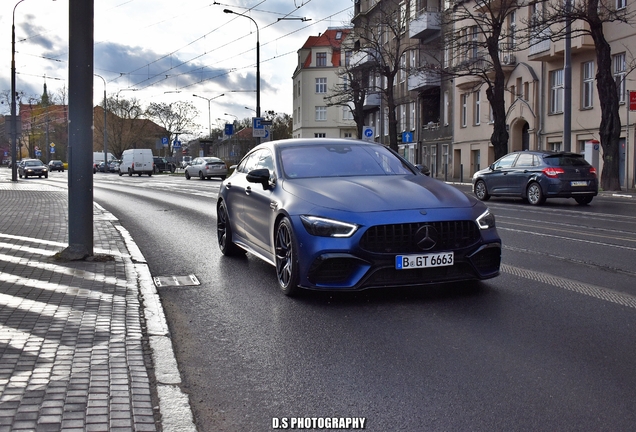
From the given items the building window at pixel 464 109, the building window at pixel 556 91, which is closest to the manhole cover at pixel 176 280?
the building window at pixel 556 91

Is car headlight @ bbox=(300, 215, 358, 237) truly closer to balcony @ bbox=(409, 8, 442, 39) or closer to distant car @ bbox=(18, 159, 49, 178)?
balcony @ bbox=(409, 8, 442, 39)

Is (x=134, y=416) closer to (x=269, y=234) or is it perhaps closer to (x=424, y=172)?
(x=269, y=234)

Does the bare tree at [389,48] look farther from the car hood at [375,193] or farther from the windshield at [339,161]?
the car hood at [375,193]

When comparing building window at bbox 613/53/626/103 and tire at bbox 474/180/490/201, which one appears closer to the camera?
tire at bbox 474/180/490/201

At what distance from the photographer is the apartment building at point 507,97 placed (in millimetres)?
31689

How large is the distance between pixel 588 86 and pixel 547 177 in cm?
1457

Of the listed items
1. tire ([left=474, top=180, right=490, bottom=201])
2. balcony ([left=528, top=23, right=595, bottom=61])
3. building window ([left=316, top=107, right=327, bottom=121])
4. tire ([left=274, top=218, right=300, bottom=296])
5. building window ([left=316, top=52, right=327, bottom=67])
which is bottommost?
tire ([left=274, top=218, right=300, bottom=296])

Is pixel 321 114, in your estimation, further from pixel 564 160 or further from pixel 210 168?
pixel 564 160

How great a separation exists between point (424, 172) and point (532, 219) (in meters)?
8.17

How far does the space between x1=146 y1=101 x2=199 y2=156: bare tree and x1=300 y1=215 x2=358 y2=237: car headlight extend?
94.2m

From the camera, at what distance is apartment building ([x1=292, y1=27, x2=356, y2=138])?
300 ft

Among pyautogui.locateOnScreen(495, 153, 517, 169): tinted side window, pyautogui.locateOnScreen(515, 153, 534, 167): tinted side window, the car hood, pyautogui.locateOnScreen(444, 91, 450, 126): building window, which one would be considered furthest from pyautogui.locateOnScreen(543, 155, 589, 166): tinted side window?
pyautogui.locateOnScreen(444, 91, 450, 126): building window

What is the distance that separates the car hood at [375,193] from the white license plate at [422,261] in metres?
0.42

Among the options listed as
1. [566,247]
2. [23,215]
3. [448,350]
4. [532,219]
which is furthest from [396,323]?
[23,215]
